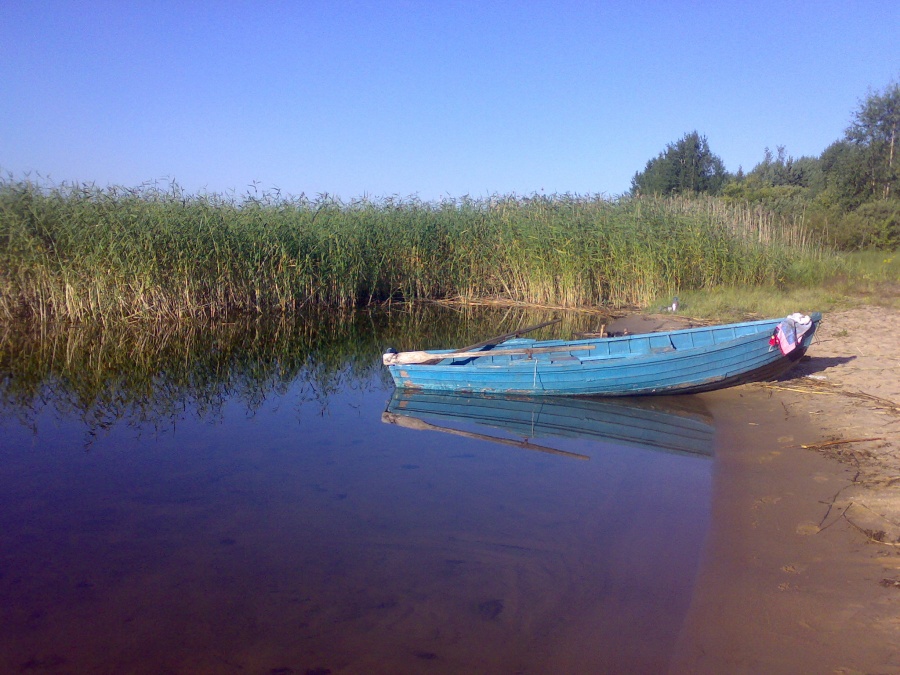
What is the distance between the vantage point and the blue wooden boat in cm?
750

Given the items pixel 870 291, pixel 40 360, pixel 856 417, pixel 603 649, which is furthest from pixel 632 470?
pixel 870 291

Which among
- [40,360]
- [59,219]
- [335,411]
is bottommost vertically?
[335,411]

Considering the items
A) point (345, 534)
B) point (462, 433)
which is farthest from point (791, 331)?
point (345, 534)

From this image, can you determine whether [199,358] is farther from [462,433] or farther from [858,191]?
[858,191]

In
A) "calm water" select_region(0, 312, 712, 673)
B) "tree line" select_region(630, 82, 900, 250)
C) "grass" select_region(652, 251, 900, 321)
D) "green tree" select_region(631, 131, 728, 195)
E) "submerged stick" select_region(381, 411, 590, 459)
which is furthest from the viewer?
"green tree" select_region(631, 131, 728, 195)

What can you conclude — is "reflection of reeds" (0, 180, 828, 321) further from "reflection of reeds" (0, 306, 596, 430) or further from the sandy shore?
the sandy shore

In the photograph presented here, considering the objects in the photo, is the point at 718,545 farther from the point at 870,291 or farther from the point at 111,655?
the point at 870,291

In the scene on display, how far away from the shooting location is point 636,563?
4367 millimetres

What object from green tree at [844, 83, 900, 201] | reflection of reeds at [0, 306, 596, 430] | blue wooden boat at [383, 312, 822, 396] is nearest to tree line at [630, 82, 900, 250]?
green tree at [844, 83, 900, 201]

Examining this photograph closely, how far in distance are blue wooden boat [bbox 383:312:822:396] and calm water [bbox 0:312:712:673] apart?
0.29 metres

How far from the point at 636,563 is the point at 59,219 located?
12531 mm

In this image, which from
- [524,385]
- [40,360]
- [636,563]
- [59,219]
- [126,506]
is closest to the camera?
[636,563]

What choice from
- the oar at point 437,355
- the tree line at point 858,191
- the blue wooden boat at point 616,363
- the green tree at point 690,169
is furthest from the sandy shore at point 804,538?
the green tree at point 690,169

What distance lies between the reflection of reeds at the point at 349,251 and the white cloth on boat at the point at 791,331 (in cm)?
764
